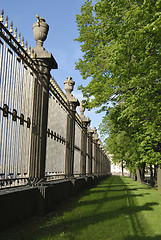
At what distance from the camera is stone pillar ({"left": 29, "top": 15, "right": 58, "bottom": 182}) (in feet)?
20.6

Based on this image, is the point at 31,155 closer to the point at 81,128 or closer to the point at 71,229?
the point at 71,229

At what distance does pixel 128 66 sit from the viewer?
993 centimetres

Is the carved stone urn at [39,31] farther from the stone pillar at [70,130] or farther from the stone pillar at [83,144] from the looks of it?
the stone pillar at [83,144]

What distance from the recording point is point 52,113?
816 centimetres

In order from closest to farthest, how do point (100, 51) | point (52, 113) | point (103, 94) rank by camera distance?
1. point (52, 113)
2. point (103, 94)
3. point (100, 51)

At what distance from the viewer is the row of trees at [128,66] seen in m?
8.49

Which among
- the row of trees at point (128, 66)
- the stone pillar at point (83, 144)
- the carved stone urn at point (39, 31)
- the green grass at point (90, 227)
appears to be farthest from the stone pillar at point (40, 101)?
the stone pillar at point (83, 144)

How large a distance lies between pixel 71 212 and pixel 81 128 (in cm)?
863

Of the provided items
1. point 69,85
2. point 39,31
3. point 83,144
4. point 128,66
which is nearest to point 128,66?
point 128,66

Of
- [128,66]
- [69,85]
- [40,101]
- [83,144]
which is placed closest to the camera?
[40,101]

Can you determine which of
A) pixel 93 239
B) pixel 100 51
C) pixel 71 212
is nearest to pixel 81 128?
pixel 100 51

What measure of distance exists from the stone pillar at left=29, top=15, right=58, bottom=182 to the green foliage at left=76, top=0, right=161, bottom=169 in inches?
102

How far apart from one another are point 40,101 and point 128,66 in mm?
4449

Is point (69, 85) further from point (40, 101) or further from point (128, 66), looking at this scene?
point (40, 101)
